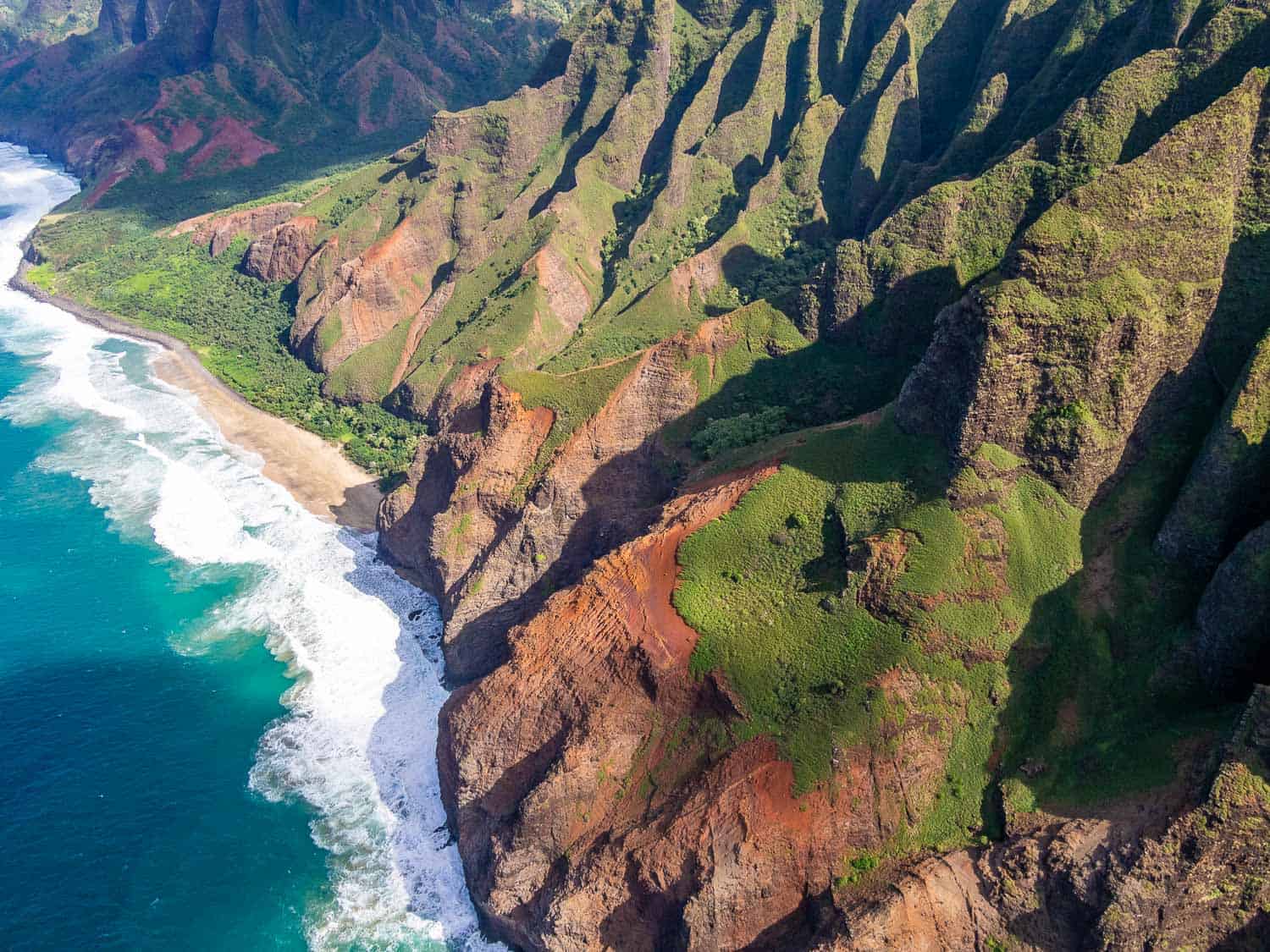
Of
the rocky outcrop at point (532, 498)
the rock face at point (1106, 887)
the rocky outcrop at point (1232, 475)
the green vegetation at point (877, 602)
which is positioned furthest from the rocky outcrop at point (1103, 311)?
the rocky outcrop at point (532, 498)

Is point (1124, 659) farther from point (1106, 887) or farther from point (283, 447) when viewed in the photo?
point (283, 447)

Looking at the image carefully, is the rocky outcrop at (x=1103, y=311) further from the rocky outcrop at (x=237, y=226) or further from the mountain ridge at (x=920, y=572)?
the rocky outcrop at (x=237, y=226)

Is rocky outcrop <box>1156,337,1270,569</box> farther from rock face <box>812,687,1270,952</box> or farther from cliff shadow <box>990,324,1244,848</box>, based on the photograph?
rock face <box>812,687,1270,952</box>

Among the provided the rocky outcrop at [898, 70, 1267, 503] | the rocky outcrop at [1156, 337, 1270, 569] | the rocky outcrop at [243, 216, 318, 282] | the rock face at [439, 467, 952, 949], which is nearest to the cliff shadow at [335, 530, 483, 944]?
the rock face at [439, 467, 952, 949]

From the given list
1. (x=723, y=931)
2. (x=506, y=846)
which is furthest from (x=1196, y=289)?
(x=506, y=846)

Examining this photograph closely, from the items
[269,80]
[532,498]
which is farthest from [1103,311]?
[269,80]

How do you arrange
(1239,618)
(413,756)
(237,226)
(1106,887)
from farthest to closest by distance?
1. (237,226)
2. (413,756)
3. (1239,618)
4. (1106,887)
